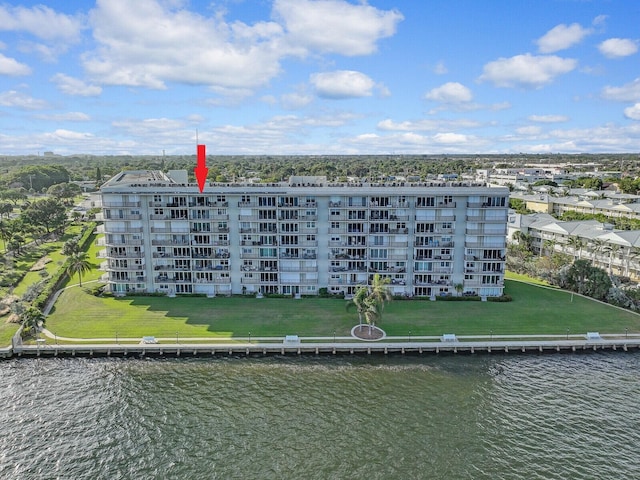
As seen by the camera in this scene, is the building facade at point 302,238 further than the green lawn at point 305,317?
Yes

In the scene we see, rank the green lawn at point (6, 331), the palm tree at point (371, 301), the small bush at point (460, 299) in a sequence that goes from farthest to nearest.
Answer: the small bush at point (460, 299)
the palm tree at point (371, 301)
the green lawn at point (6, 331)

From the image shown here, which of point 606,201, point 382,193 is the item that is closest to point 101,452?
point 382,193

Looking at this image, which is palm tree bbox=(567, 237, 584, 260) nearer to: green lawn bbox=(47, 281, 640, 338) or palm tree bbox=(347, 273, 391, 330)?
green lawn bbox=(47, 281, 640, 338)

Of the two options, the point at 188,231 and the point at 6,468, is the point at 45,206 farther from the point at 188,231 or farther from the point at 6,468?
the point at 6,468

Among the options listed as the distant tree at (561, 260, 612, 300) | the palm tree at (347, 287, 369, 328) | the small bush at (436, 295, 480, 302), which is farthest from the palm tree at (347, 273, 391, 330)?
the distant tree at (561, 260, 612, 300)

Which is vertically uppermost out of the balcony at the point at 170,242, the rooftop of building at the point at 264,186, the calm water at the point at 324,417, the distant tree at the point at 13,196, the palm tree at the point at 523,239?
the rooftop of building at the point at 264,186

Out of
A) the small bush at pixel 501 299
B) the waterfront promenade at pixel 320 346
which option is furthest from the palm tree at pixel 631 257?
the waterfront promenade at pixel 320 346

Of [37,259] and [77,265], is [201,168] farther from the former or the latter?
[37,259]

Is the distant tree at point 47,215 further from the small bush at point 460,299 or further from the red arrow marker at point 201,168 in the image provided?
the small bush at point 460,299
